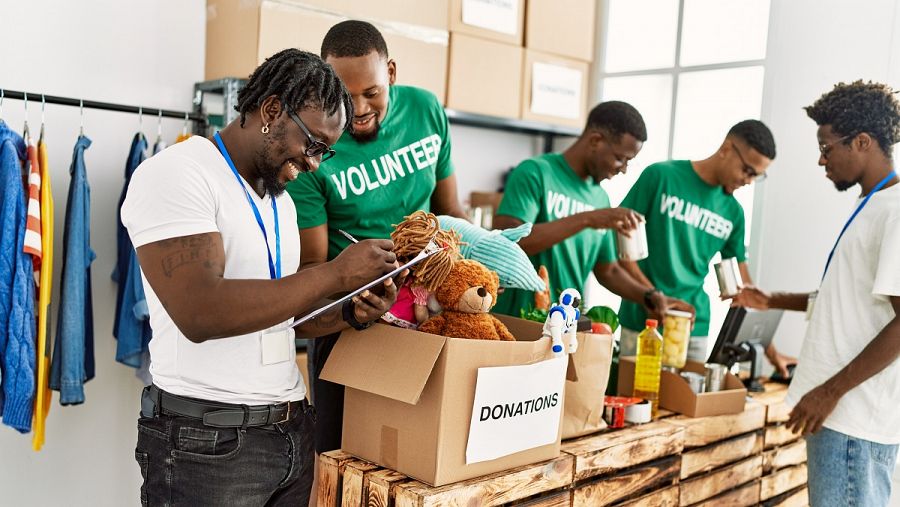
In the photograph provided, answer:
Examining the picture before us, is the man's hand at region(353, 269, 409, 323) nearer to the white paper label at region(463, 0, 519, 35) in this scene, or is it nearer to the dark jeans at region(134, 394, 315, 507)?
the dark jeans at region(134, 394, 315, 507)

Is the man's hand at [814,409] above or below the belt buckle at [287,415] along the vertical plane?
below

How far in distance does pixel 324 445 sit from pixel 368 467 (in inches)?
12.7

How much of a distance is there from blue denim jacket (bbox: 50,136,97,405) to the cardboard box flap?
1.21 m

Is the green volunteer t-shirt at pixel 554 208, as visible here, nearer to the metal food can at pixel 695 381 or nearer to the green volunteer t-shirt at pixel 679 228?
the green volunteer t-shirt at pixel 679 228

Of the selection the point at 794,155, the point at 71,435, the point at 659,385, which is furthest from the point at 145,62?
the point at 794,155

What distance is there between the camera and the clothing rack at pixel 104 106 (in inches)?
86.7

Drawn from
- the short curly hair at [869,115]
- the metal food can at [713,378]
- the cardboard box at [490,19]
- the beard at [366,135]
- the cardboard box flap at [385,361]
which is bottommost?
the metal food can at [713,378]

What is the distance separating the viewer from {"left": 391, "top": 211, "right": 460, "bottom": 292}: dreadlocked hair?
1.43 meters

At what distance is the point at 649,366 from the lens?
2090mm

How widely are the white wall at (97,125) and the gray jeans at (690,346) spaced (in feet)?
5.94

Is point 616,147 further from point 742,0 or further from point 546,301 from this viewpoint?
point 742,0

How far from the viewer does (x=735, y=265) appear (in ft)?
7.90

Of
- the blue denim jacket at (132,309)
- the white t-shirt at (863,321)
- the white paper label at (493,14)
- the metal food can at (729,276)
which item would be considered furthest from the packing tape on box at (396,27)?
the white t-shirt at (863,321)

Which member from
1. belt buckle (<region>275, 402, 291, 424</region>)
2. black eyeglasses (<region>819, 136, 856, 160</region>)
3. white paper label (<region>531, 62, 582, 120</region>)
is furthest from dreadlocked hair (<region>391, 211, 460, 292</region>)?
white paper label (<region>531, 62, 582, 120</region>)
